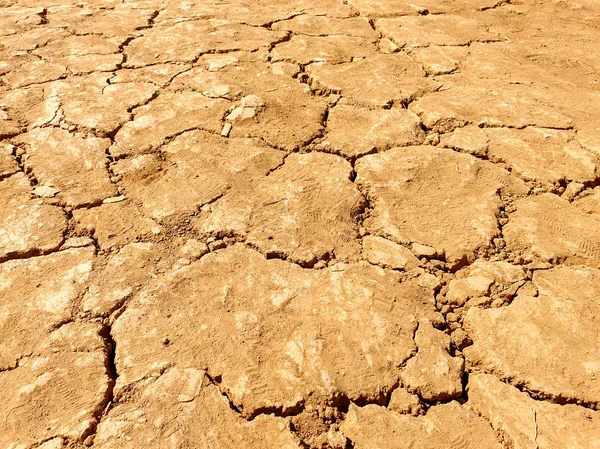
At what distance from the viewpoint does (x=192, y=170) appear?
Answer: 183 cm

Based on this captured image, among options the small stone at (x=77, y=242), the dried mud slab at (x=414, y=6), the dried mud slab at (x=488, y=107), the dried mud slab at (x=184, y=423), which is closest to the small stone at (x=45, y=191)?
the small stone at (x=77, y=242)

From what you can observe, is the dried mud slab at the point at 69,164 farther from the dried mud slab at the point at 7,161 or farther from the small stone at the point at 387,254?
the small stone at the point at 387,254

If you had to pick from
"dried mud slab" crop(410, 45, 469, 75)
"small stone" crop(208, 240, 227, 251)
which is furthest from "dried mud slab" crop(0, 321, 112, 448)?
"dried mud slab" crop(410, 45, 469, 75)

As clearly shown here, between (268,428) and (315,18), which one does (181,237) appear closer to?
(268,428)

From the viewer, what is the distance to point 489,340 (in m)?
1.27

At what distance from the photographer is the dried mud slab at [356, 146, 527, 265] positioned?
1565 millimetres

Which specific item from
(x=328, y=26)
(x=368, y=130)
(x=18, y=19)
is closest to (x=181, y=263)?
(x=368, y=130)

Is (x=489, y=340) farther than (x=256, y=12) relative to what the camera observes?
No

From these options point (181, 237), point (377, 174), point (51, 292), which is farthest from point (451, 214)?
point (51, 292)

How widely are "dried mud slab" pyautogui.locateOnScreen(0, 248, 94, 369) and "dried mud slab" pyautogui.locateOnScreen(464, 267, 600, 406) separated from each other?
1.11 metres

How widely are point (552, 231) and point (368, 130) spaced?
80 centimetres

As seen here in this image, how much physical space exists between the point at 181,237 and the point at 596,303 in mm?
1232

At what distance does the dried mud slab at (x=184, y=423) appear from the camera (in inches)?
42.7

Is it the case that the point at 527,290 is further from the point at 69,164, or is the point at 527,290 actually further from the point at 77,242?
the point at 69,164
